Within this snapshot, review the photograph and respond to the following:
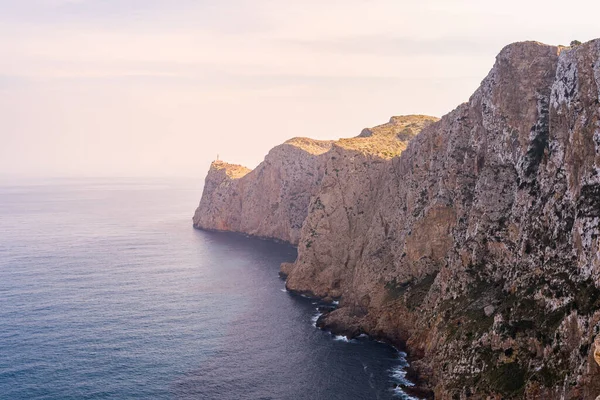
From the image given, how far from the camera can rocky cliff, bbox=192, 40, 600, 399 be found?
7200cm

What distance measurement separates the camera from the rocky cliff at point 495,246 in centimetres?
7200

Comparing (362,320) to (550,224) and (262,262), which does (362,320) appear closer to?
(550,224)

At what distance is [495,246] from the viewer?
312 feet

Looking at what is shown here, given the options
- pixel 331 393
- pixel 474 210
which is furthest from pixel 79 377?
pixel 474 210

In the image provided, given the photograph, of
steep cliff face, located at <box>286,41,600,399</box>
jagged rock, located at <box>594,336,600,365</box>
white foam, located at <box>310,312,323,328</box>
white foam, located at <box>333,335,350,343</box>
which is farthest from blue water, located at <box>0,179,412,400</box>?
jagged rock, located at <box>594,336,600,365</box>

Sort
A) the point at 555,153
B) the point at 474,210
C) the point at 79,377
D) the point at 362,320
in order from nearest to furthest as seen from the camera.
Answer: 1. the point at 555,153
2. the point at 79,377
3. the point at 474,210
4. the point at 362,320

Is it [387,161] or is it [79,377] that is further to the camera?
[387,161]

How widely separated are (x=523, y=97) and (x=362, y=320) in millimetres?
54367

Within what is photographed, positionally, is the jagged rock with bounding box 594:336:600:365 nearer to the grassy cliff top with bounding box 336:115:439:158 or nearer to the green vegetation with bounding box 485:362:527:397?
the green vegetation with bounding box 485:362:527:397

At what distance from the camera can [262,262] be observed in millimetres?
189500

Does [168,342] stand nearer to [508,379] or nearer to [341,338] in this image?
[341,338]

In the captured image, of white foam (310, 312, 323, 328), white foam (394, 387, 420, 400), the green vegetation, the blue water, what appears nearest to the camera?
the green vegetation

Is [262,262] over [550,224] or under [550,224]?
under

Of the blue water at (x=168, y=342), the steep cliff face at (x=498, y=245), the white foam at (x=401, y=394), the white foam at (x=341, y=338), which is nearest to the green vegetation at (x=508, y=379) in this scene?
the steep cliff face at (x=498, y=245)
